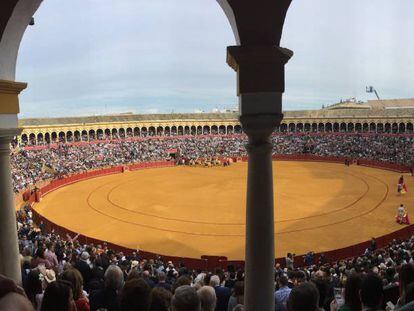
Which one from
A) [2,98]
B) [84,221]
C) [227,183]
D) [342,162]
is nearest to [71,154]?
[227,183]

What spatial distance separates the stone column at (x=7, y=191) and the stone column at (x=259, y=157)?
398cm

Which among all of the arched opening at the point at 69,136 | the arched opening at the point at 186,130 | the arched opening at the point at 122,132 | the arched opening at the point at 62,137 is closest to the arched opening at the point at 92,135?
the arched opening at the point at 69,136

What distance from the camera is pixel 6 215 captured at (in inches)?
263

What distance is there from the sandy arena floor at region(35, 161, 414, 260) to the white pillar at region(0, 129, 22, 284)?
13719 millimetres

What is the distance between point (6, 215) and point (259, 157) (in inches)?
176

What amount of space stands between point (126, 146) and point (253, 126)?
198 ft

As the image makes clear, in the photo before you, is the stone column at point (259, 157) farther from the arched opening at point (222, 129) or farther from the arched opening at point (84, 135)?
the arched opening at point (222, 129)

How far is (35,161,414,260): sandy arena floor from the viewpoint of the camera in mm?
22141

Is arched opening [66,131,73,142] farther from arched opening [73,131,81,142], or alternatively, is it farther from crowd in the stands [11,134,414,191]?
crowd in the stands [11,134,414,191]

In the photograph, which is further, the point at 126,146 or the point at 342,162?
the point at 126,146

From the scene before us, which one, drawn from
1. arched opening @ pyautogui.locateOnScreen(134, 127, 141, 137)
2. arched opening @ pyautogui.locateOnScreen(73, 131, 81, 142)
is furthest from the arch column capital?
arched opening @ pyautogui.locateOnScreen(134, 127, 141, 137)

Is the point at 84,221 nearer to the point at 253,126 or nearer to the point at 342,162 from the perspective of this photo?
the point at 253,126

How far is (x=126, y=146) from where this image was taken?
64.2m

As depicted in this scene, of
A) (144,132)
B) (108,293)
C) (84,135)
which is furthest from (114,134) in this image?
(108,293)
